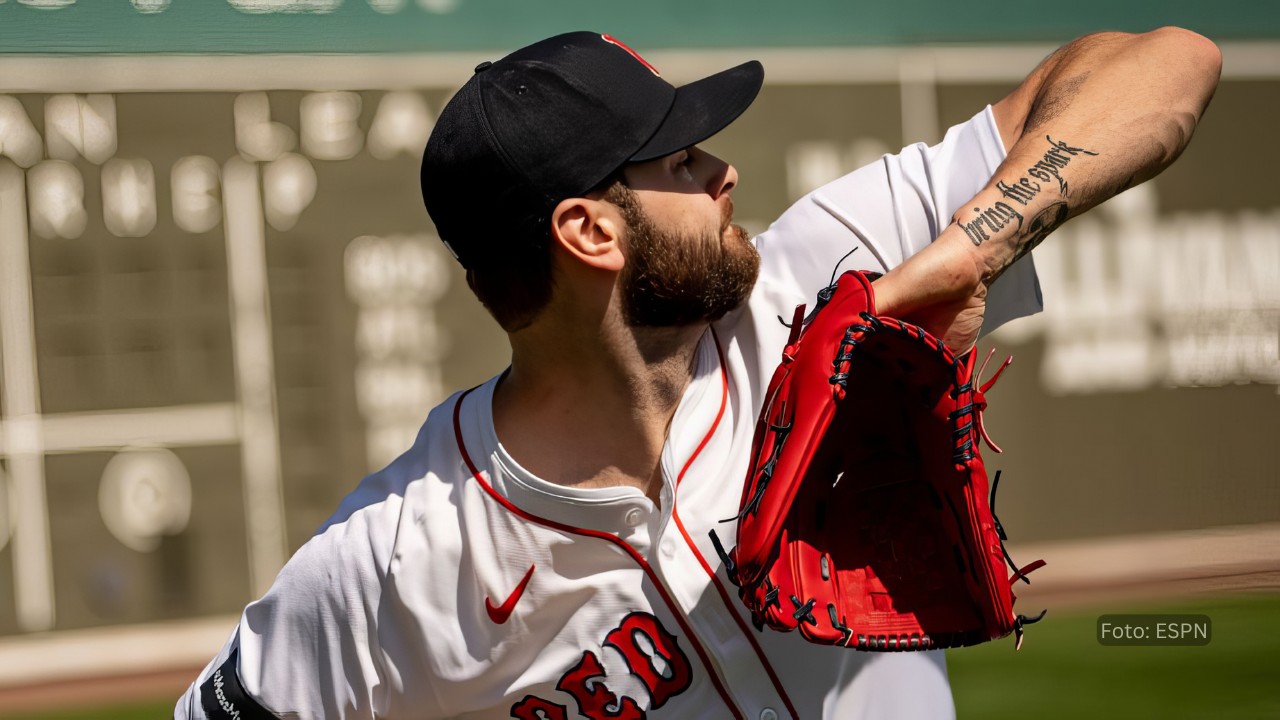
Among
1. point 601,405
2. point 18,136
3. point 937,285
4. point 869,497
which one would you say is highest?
point 18,136

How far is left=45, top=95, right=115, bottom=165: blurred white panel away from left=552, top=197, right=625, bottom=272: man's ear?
3.54m

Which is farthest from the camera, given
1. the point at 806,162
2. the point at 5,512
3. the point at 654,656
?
the point at 806,162

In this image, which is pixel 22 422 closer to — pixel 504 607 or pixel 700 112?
pixel 504 607

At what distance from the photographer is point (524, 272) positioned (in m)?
1.42

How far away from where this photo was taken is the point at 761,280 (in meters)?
1.49

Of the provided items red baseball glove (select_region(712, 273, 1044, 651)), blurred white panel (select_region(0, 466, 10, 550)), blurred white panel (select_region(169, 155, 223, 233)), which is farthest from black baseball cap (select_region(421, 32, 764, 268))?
blurred white panel (select_region(0, 466, 10, 550))

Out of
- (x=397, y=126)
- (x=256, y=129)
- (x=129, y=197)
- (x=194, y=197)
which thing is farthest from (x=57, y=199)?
(x=397, y=126)

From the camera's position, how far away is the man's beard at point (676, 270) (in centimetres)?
136

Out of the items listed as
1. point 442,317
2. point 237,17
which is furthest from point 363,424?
point 237,17

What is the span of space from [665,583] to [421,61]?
141 inches

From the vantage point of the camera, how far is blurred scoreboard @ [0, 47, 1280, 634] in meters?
4.21

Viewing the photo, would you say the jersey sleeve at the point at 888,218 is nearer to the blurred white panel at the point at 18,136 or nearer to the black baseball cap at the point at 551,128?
the black baseball cap at the point at 551,128

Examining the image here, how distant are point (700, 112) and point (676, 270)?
0.20 m

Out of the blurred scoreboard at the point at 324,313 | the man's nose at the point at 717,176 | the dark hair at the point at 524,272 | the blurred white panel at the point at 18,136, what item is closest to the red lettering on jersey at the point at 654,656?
the dark hair at the point at 524,272
